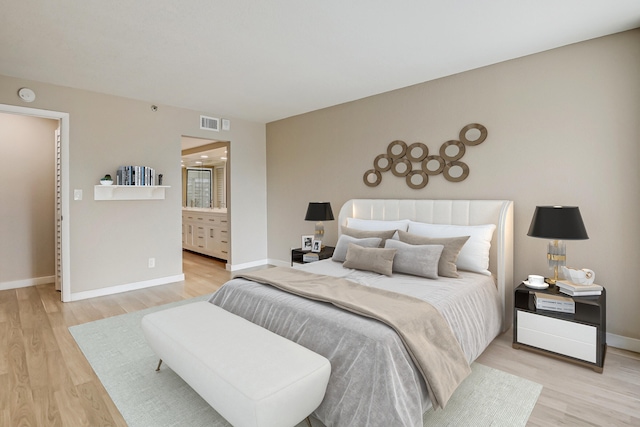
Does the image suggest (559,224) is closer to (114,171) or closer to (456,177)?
(456,177)

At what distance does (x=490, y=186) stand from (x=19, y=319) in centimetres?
493

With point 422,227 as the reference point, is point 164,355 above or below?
below

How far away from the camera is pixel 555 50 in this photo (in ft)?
9.65

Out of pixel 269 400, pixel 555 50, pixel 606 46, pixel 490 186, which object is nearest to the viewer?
pixel 269 400

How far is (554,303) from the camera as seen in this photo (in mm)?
2598

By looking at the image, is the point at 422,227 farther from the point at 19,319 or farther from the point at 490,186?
the point at 19,319

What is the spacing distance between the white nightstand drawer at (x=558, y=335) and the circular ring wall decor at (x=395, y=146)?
2.11m

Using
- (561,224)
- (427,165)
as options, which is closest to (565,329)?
(561,224)

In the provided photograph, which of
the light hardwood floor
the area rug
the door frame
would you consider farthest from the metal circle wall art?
the door frame

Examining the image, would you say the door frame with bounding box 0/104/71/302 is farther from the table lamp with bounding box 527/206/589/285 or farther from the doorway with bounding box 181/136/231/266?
the table lamp with bounding box 527/206/589/285

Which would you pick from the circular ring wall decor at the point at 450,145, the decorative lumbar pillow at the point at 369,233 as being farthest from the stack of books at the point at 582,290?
the circular ring wall decor at the point at 450,145

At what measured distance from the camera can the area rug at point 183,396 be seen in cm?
187

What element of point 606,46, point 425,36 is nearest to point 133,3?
point 425,36

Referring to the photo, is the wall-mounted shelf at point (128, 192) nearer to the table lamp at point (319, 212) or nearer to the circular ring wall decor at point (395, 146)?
the table lamp at point (319, 212)
